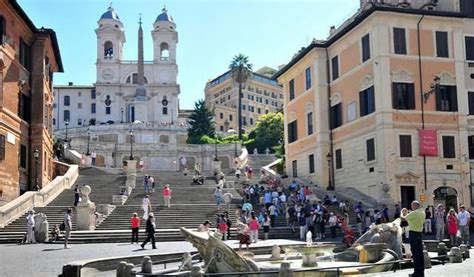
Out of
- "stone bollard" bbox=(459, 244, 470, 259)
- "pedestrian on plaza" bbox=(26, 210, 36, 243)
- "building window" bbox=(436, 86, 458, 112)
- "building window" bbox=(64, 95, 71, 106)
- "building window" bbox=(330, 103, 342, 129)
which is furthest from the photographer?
"building window" bbox=(64, 95, 71, 106)

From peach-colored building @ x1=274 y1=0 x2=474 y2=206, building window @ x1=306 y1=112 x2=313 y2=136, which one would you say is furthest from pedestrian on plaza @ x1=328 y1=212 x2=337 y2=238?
building window @ x1=306 y1=112 x2=313 y2=136

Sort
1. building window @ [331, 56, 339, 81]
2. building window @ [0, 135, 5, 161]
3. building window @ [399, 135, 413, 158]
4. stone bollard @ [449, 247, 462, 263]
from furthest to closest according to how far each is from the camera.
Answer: building window @ [331, 56, 339, 81]
building window @ [399, 135, 413, 158]
building window @ [0, 135, 5, 161]
stone bollard @ [449, 247, 462, 263]

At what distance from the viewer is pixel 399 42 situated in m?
37.7

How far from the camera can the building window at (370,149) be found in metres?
37.2

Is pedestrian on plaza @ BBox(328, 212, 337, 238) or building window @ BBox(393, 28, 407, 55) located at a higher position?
building window @ BBox(393, 28, 407, 55)

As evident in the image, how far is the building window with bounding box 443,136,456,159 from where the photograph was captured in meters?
37.2

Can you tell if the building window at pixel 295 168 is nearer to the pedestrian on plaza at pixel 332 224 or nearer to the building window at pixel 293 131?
the building window at pixel 293 131

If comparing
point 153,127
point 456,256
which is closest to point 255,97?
point 153,127

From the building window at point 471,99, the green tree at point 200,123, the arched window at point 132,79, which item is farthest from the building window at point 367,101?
the arched window at point 132,79

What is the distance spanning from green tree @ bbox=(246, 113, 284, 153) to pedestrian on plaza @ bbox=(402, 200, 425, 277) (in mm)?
71609

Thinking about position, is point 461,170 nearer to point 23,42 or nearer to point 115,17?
point 23,42

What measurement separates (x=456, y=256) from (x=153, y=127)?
258 ft

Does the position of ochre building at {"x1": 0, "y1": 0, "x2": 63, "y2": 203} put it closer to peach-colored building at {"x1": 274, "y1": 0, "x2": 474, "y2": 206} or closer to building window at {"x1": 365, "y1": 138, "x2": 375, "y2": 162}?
peach-colored building at {"x1": 274, "y1": 0, "x2": 474, "y2": 206}

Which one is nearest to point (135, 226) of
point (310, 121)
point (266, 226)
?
point (266, 226)
